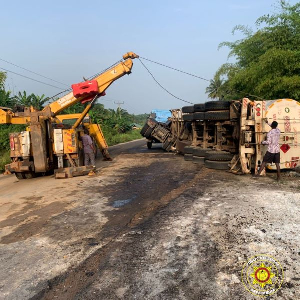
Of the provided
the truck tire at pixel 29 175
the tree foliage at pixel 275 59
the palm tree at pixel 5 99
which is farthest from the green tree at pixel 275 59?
the palm tree at pixel 5 99

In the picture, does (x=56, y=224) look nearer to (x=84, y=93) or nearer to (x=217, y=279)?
(x=217, y=279)

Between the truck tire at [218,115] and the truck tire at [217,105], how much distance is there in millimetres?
171

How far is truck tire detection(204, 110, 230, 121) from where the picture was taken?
9.52 m

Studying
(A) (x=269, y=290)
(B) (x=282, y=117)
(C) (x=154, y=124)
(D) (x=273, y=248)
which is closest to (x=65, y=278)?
(A) (x=269, y=290)

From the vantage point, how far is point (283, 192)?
6.12 metres

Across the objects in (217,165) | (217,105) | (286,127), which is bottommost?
(217,165)

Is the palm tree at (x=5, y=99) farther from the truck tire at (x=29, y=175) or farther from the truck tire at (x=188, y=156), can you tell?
the truck tire at (x=188, y=156)

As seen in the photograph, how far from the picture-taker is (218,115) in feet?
32.1

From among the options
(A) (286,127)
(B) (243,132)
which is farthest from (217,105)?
(A) (286,127)

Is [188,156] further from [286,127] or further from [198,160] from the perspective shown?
[286,127]

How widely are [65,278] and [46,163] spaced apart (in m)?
6.33

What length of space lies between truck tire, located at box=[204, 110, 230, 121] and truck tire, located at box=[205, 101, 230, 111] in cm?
17

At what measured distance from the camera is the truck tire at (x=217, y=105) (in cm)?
967

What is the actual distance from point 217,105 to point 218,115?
40 cm
